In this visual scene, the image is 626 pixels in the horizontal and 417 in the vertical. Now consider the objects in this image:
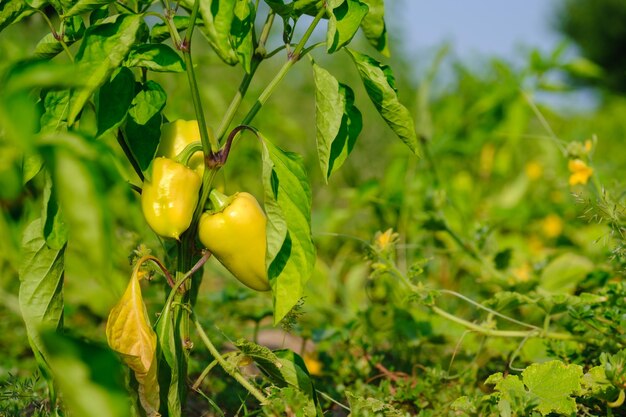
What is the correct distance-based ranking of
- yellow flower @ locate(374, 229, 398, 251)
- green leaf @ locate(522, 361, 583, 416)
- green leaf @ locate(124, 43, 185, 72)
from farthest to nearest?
yellow flower @ locate(374, 229, 398, 251) → green leaf @ locate(522, 361, 583, 416) → green leaf @ locate(124, 43, 185, 72)

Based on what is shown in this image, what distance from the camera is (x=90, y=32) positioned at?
864 millimetres

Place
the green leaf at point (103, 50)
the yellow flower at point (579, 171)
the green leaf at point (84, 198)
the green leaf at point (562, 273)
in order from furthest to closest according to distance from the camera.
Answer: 1. the green leaf at point (562, 273)
2. the yellow flower at point (579, 171)
3. the green leaf at point (103, 50)
4. the green leaf at point (84, 198)

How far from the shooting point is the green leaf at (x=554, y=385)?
1.04 meters

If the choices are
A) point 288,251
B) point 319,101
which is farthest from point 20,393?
point 319,101

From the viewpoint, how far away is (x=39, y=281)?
3.26ft

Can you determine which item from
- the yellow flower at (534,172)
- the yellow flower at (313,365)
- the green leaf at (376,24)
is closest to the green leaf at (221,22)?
the green leaf at (376,24)

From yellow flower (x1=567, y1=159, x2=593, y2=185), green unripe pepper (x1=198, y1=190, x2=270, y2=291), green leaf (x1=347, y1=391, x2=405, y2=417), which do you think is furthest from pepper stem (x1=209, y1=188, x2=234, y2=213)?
yellow flower (x1=567, y1=159, x2=593, y2=185)

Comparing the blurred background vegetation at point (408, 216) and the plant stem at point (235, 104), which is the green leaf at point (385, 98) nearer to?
the plant stem at point (235, 104)

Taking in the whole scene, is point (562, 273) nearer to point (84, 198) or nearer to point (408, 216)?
point (408, 216)

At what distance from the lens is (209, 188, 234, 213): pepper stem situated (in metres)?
0.98

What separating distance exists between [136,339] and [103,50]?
35 centimetres

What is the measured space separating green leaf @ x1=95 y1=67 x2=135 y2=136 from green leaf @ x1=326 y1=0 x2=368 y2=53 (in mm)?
254

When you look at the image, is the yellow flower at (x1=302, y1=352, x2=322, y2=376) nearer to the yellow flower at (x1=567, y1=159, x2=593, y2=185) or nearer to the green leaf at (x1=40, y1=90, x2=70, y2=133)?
the yellow flower at (x1=567, y1=159, x2=593, y2=185)

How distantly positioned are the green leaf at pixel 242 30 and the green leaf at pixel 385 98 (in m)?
0.14
